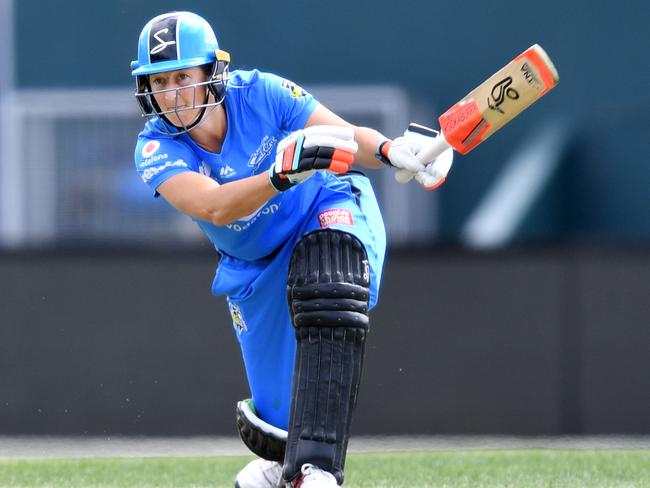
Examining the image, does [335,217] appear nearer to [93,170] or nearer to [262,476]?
[262,476]

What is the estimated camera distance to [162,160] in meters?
4.12

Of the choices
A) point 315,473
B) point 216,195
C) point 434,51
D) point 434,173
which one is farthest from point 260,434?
point 434,51

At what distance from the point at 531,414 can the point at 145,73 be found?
11.3 ft

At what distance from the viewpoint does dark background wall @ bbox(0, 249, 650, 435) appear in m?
6.89

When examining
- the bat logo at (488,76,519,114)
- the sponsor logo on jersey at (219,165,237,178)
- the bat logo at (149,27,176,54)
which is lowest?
the sponsor logo on jersey at (219,165,237,178)

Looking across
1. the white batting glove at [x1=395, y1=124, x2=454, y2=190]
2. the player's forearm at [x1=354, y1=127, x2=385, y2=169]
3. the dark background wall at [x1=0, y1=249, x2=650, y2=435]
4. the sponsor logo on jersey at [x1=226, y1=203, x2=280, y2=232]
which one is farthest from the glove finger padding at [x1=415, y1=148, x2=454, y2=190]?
the dark background wall at [x1=0, y1=249, x2=650, y2=435]

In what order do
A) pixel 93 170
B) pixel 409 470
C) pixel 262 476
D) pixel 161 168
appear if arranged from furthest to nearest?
1. pixel 93 170
2. pixel 409 470
3. pixel 262 476
4. pixel 161 168

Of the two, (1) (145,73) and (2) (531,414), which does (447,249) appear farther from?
(1) (145,73)

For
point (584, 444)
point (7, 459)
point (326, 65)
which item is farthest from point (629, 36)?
point (7, 459)

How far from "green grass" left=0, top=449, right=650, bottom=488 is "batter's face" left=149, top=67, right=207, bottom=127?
140 cm

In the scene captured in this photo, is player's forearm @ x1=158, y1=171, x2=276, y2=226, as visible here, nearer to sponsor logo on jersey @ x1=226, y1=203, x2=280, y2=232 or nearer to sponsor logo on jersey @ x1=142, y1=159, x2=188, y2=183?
sponsor logo on jersey @ x1=142, y1=159, x2=188, y2=183

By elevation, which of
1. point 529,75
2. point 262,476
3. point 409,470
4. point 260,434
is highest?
point 529,75

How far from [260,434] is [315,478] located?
24.0 inches

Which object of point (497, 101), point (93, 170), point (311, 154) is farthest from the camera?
point (93, 170)
